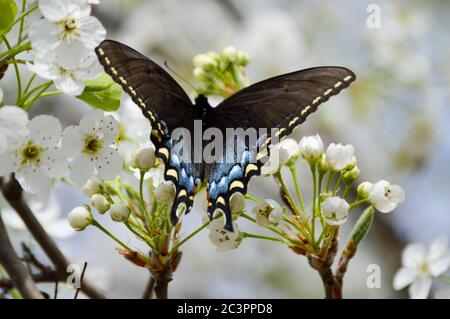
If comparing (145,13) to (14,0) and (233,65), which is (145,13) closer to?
(233,65)

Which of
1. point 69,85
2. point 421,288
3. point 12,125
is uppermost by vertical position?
point 69,85

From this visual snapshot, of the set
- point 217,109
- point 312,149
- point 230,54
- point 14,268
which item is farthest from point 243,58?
point 14,268

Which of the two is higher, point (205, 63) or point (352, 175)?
point (205, 63)

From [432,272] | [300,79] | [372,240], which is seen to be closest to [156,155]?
[300,79]

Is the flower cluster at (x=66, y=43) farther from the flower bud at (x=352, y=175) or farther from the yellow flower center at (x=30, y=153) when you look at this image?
the flower bud at (x=352, y=175)

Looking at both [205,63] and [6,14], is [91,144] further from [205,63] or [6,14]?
[205,63]

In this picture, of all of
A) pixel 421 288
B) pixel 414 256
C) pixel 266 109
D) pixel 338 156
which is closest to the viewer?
pixel 338 156
